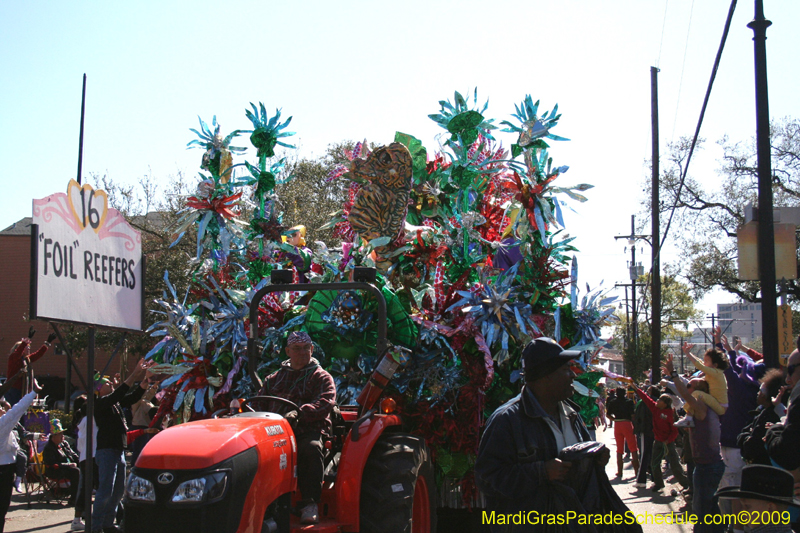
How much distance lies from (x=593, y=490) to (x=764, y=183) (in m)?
6.30

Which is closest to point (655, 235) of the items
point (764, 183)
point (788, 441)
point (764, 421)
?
point (764, 183)

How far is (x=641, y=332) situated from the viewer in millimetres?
55562

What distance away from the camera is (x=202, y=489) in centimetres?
383

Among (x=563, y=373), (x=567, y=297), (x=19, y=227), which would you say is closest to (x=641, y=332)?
(x=19, y=227)

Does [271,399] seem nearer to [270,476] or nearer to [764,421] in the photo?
[270,476]

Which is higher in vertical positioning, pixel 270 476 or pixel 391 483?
pixel 270 476

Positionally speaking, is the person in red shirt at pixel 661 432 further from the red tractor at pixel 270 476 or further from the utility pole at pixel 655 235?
the utility pole at pixel 655 235

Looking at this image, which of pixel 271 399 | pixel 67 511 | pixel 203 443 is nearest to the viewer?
pixel 203 443

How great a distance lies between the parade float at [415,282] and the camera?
645 cm

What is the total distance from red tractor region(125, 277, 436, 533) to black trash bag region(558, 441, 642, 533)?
74.3 inches

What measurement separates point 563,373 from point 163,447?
2.35m

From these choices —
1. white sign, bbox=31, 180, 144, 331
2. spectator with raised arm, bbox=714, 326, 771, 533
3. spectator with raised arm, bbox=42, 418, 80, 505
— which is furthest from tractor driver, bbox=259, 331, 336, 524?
spectator with raised arm, bbox=42, 418, 80, 505

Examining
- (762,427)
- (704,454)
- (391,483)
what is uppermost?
(762,427)

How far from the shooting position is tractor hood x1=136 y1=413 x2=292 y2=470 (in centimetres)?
391
